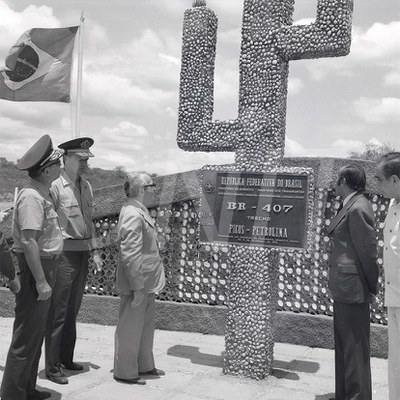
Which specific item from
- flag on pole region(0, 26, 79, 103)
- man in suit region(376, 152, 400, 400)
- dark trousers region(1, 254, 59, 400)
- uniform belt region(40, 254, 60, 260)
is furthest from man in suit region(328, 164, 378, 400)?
flag on pole region(0, 26, 79, 103)

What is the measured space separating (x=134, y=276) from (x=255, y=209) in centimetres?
115

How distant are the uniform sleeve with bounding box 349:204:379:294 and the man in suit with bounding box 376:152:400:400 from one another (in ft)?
0.83

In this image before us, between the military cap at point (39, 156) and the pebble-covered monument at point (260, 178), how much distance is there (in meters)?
1.47

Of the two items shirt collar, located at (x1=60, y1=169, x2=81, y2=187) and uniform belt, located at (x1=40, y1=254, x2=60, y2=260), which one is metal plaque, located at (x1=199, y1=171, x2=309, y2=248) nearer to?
shirt collar, located at (x1=60, y1=169, x2=81, y2=187)

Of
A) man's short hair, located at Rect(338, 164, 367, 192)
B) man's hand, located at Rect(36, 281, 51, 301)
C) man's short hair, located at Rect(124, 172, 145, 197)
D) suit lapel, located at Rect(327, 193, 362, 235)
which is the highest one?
man's short hair, located at Rect(338, 164, 367, 192)

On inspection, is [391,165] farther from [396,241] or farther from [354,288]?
[354,288]

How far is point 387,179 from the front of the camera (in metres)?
3.54

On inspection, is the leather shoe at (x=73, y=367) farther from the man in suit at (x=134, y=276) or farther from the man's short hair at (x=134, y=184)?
the man's short hair at (x=134, y=184)

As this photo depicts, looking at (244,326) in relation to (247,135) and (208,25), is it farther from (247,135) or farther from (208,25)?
(208,25)

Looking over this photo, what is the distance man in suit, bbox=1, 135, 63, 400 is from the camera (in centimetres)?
369

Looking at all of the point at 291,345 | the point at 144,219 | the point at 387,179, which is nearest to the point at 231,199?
the point at 144,219

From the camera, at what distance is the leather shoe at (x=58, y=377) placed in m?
4.37

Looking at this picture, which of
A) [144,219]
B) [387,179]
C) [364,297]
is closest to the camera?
[387,179]

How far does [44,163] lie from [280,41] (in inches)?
85.2
